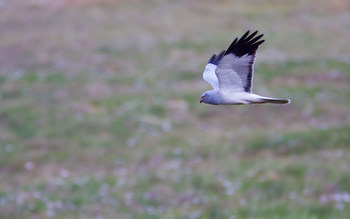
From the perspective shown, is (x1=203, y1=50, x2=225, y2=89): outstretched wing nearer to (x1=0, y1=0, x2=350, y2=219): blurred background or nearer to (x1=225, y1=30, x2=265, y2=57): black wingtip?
(x1=225, y1=30, x2=265, y2=57): black wingtip

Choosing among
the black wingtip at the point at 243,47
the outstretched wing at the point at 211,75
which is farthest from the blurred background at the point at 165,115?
the black wingtip at the point at 243,47

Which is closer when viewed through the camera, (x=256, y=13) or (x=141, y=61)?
(x=141, y=61)

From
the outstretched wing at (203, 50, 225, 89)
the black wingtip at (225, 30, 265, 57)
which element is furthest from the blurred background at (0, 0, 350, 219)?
the black wingtip at (225, 30, 265, 57)

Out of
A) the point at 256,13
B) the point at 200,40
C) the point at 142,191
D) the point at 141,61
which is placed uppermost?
the point at 256,13

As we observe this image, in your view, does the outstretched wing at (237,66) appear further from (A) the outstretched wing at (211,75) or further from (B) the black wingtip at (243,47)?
(A) the outstretched wing at (211,75)

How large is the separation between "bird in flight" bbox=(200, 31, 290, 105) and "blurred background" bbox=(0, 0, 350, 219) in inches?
248

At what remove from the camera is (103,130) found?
1694 cm

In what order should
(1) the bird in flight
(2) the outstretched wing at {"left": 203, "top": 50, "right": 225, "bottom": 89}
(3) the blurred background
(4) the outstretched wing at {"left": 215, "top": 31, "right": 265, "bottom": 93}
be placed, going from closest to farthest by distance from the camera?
(1) the bird in flight, (4) the outstretched wing at {"left": 215, "top": 31, "right": 265, "bottom": 93}, (2) the outstretched wing at {"left": 203, "top": 50, "right": 225, "bottom": 89}, (3) the blurred background

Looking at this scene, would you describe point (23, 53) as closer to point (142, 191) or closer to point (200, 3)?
point (200, 3)

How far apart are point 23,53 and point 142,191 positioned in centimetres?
1290

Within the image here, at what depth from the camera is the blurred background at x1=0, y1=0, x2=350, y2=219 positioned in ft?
39.6

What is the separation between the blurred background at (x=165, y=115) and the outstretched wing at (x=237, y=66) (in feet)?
20.7

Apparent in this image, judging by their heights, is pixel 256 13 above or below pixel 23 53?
above

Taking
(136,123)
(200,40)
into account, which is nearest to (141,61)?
(200,40)
